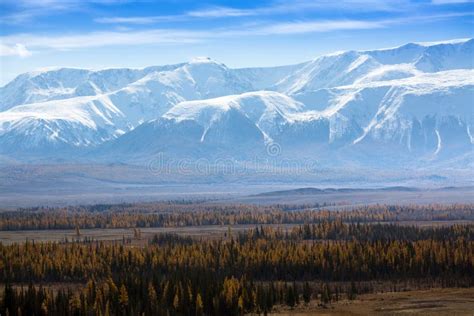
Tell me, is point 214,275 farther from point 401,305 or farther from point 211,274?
point 401,305

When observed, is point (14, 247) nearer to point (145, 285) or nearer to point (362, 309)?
point (145, 285)

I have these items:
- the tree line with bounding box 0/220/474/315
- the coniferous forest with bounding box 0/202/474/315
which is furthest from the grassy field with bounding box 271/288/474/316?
the tree line with bounding box 0/220/474/315

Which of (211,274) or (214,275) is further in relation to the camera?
(211,274)

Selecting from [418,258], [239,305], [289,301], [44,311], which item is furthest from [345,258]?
[44,311]

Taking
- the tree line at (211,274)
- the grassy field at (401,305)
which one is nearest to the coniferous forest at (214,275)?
the tree line at (211,274)

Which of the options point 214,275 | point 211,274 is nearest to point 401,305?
point 214,275

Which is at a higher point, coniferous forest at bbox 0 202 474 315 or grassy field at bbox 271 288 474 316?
coniferous forest at bbox 0 202 474 315

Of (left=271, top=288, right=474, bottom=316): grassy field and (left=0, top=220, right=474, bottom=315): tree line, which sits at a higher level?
(left=0, top=220, right=474, bottom=315): tree line

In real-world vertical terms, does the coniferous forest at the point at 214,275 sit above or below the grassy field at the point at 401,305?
above

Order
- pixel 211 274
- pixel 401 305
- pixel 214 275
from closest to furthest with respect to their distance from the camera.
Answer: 1. pixel 401 305
2. pixel 214 275
3. pixel 211 274

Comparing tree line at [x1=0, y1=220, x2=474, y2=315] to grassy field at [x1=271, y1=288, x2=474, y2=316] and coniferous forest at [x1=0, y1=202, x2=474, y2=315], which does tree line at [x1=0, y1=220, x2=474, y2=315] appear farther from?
grassy field at [x1=271, y1=288, x2=474, y2=316]

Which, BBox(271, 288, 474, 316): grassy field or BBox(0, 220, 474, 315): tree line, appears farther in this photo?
BBox(0, 220, 474, 315): tree line

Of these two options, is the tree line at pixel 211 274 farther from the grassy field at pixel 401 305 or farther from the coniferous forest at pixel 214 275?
the grassy field at pixel 401 305
